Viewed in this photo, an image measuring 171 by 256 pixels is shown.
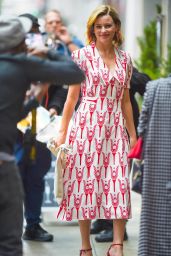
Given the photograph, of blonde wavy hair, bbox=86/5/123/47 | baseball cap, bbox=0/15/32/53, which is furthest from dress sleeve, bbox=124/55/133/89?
baseball cap, bbox=0/15/32/53

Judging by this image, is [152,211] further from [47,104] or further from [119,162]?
[47,104]

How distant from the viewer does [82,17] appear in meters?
32.0

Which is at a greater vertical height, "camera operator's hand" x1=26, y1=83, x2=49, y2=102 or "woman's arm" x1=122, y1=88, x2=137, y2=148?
"camera operator's hand" x1=26, y1=83, x2=49, y2=102

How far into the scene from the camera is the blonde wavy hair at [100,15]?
8195 mm

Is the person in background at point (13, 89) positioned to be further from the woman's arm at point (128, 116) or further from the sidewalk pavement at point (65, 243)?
the sidewalk pavement at point (65, 243)

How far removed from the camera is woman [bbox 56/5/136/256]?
809cm

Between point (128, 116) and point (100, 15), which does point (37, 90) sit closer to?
point (100, 15)

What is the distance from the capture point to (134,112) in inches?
359

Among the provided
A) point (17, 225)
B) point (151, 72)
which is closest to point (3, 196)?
point (17, 225)

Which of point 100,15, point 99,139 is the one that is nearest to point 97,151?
point 99,139

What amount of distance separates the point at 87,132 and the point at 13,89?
2.33m

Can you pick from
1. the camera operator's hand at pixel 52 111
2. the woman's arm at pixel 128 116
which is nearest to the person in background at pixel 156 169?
the woman's arm at pixel 128 116

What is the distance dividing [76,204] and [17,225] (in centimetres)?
218

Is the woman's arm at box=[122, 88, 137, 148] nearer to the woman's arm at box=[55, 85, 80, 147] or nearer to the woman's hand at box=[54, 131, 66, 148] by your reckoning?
the woman's arm at box=[55, 85, 80, 147]
